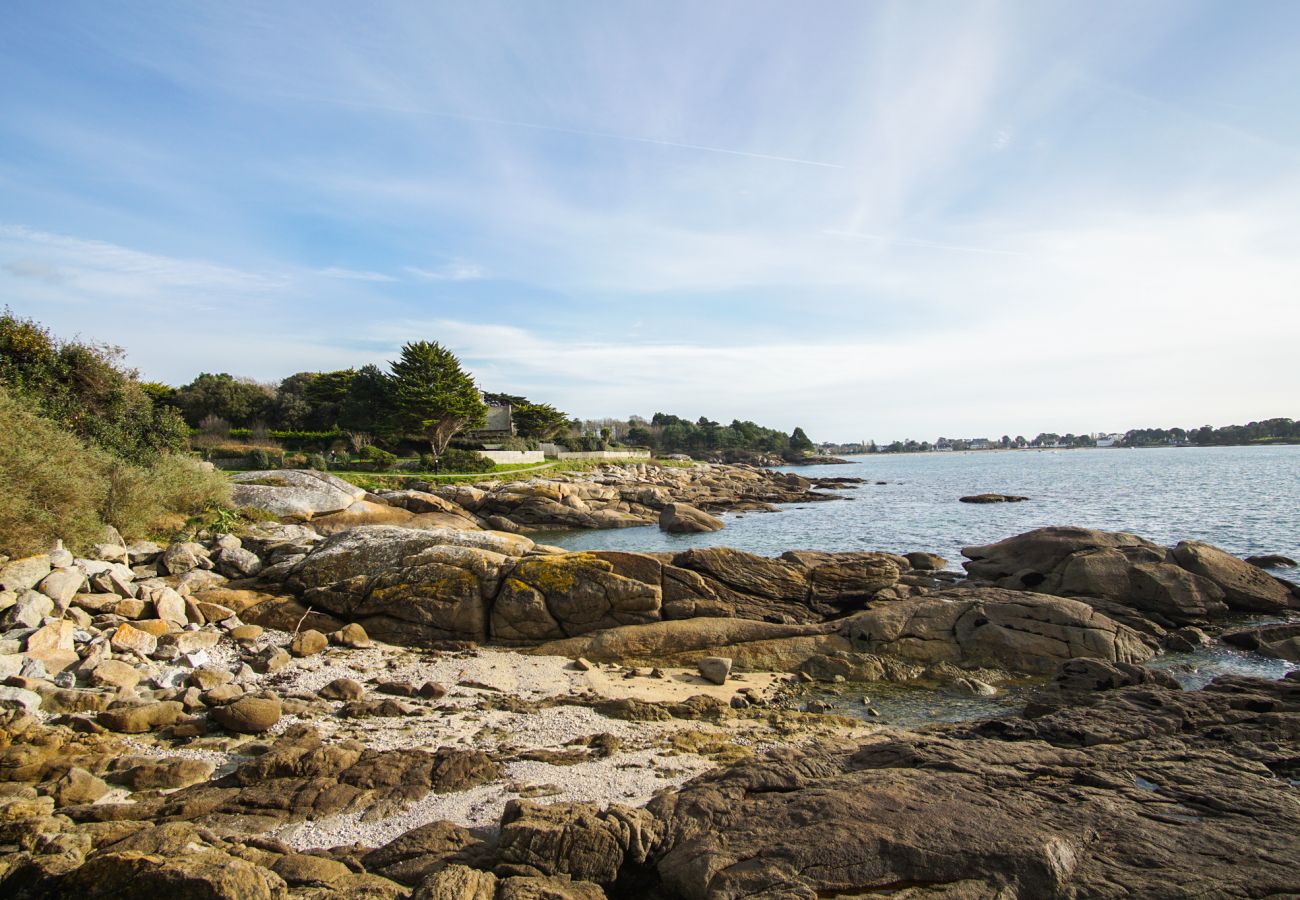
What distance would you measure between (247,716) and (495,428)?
3027 inches

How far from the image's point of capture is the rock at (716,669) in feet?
44.7

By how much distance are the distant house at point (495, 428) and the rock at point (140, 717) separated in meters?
73.0

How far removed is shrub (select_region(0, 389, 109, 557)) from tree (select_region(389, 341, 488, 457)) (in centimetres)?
4461

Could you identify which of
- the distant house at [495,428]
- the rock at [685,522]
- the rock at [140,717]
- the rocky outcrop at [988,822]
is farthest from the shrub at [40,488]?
the distant house at [495,428]

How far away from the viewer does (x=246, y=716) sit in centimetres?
941

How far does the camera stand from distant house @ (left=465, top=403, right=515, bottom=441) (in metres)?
83.1

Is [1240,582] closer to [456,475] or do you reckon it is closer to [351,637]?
[351,637]

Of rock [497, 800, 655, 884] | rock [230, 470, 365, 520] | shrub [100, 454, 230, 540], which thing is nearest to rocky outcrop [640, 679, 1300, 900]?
rock [497, 800, 655, 884]

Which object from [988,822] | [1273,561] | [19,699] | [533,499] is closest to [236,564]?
[19,699]

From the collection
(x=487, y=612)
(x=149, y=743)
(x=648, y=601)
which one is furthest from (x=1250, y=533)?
(x=149, y=743)

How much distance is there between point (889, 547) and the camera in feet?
113

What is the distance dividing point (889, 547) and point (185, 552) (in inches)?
1190

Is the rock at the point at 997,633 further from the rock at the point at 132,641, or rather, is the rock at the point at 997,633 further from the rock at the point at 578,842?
the rock at the point at 132,641

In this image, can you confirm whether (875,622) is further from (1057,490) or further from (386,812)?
(1057,490)
